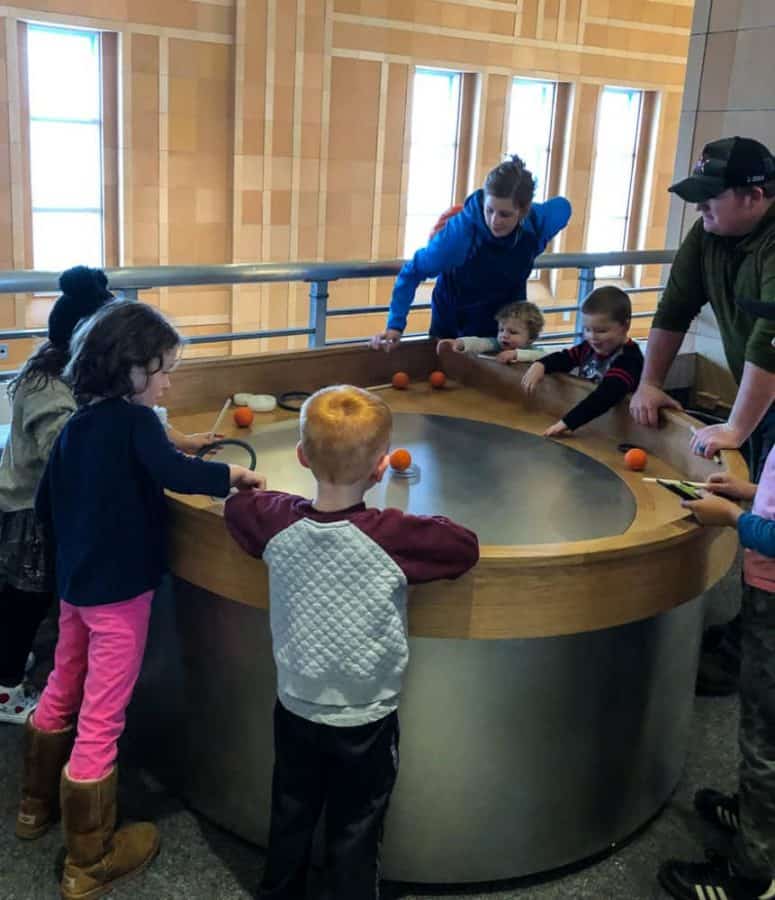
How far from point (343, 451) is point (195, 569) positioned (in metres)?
0.46

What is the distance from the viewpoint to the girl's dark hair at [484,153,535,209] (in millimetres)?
2678

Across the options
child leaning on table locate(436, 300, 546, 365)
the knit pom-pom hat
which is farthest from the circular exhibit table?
child leaning on table locate(436, 300, 546, 365)

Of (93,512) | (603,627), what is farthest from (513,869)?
(93,512)

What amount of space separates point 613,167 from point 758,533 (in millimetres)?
8029

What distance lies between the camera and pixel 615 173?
8.98 metres

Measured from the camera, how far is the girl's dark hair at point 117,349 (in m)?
1.65

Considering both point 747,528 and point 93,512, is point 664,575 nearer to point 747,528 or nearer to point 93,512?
point 747,528

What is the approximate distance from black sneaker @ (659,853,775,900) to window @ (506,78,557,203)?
6937mm

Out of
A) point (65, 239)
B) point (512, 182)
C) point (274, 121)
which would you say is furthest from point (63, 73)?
point (512, 182)

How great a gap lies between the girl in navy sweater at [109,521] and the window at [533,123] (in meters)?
6.83

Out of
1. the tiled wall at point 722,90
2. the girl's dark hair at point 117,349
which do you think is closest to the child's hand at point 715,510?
the girl's dark hair at point 117,349

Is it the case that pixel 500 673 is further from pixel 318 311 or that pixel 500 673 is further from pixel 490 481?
pixel 318 311

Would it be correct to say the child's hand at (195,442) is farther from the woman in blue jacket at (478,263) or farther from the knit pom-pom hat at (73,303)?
the woman in blue jacket at (478,263)

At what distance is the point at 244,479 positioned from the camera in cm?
168
